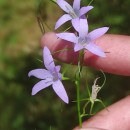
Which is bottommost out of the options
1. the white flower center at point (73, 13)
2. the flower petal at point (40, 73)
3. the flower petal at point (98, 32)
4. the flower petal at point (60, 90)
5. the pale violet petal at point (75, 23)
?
the flower petal at point (60, 90)

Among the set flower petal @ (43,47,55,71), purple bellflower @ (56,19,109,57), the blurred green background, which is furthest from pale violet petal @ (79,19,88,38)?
the blurred green background

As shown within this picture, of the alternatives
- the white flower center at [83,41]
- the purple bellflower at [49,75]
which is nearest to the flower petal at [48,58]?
the purple bellflower at [49,75]

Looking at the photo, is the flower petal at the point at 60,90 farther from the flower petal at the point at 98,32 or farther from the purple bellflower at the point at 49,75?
the flower petal at the point at 98,32

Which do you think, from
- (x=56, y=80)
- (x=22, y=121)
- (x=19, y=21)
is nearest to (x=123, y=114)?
(x=56, y=80)

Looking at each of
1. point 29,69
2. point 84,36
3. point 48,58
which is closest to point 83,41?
point 84,36

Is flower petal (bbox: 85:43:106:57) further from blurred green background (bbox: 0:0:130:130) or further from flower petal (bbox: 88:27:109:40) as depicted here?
blurred green background (bbox: 0:0:130:130)

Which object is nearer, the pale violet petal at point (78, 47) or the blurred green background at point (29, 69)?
the pale violet petal at point (78, 47)

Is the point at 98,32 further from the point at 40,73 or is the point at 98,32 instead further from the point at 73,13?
the point at 40,73
